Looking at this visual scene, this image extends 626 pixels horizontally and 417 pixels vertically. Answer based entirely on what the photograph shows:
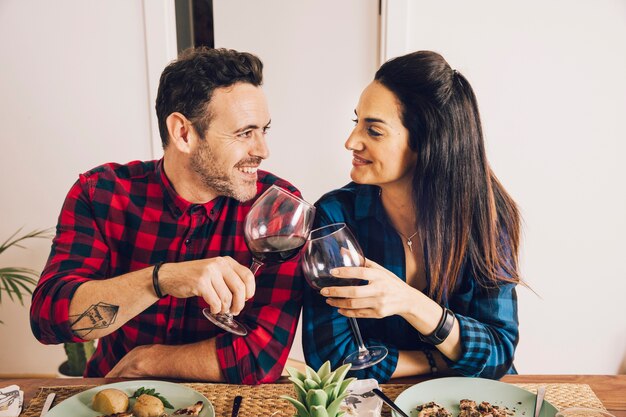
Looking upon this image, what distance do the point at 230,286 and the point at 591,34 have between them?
88.0 inches

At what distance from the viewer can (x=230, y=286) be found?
102cm

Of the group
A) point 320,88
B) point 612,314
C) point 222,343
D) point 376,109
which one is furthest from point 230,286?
point 612,314

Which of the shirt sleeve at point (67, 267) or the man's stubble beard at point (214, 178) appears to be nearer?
the shirt sleeve at point (67, 267)

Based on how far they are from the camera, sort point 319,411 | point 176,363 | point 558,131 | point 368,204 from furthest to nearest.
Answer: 1. point 558,131
2. point 368,204
3. point 176,363
4. point 319,411

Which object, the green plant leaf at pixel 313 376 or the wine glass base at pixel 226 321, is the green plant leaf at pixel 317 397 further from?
the wine glass base at pixel 226 321

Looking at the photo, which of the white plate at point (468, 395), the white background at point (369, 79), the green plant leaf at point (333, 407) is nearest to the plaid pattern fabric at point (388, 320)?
the white plate at point (468, 395)

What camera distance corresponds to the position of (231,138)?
60.9 inches

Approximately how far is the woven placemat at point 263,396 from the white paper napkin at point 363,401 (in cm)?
3

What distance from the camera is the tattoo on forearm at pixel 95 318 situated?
1195mm

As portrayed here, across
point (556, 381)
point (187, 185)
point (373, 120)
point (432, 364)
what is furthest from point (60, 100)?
point (556, 381)

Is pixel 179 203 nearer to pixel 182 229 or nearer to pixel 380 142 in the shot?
pixel 182 229

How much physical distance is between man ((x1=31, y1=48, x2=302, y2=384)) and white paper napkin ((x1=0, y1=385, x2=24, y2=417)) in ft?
0.62

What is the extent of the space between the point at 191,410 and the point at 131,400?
146 millimetres

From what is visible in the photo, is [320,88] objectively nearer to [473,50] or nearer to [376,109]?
[473,50]
